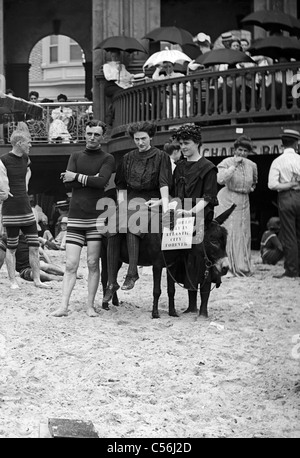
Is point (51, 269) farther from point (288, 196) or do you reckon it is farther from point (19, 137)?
point (288, 196)

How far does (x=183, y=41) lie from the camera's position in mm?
22609

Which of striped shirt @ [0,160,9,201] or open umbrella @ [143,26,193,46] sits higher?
open umbrella @ [143,26,193,46]

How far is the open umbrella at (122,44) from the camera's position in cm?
2353

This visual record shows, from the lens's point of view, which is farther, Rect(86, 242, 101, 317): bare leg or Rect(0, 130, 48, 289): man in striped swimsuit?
Rect(0, 130, 48, 289): man in striped swimsuit

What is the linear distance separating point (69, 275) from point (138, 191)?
1.13m

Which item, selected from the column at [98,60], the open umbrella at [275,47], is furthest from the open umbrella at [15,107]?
the column at [98,60]

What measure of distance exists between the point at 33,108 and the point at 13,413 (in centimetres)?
968

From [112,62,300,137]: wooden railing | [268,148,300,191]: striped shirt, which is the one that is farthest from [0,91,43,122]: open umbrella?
[268,148,300,191]: striped shirt

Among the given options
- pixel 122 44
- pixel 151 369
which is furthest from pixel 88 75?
pixel 151 369

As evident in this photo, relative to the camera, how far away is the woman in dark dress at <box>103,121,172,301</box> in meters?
11.4

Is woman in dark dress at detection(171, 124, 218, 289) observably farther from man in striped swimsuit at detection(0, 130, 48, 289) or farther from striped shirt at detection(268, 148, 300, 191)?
striped shirt at detection(268, 148, 300, 191)

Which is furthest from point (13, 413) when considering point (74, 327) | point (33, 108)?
point (33, 108)

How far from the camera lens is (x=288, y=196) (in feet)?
51.3

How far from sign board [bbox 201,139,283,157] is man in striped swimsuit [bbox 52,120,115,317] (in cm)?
817
